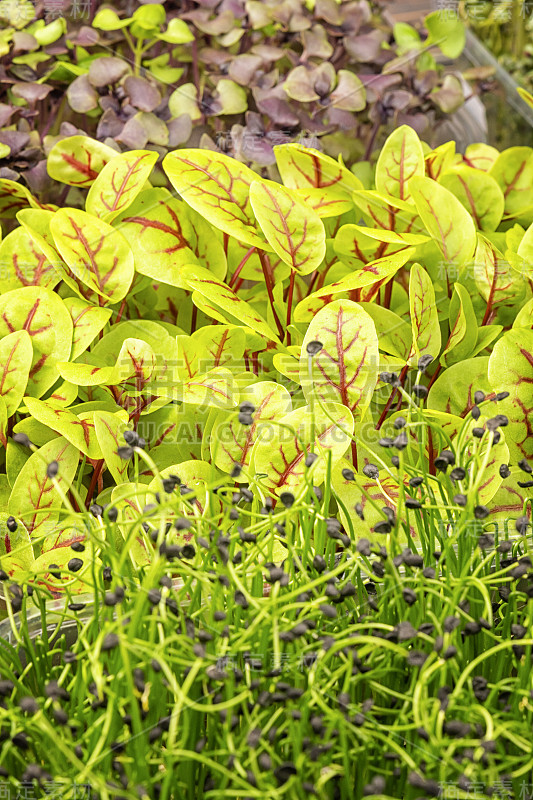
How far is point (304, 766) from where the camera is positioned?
37 centimetres

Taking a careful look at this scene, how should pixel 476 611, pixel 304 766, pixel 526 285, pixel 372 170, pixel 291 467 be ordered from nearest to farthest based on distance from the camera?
pixel 304 766 < pixel 476 611 < pixel 291 467 < pixel 526 285 < pixel 372 170

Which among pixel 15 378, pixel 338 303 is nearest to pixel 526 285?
pixel 338 303

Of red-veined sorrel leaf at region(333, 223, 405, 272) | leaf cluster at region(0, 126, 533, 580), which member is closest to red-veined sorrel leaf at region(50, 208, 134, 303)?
leaf cluster at region(0, 126, 533, 580)

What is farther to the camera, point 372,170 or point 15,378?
point 372,170

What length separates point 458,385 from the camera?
646 millimetres

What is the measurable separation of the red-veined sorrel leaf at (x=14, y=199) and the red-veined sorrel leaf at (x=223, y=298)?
235 millimetres

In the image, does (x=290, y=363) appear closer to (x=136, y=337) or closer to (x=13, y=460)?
(x=136, y=337)

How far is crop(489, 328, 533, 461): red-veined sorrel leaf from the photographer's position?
61 cm

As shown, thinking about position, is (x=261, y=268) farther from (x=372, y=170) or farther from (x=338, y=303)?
(x=372, y=170)

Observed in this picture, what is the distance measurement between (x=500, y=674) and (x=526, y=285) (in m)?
0.41

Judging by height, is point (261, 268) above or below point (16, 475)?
above

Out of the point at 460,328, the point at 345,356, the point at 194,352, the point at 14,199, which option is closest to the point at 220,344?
the point at 194,352

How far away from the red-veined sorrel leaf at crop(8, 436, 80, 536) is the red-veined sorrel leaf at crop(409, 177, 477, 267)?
415mm

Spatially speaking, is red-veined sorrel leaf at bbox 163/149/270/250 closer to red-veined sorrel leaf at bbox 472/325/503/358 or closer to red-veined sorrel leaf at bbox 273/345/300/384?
red-veined sorrel leaf at bbox 273/345/300/384
